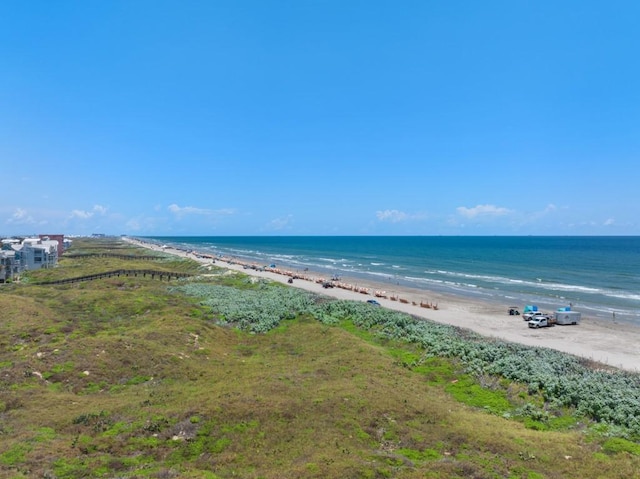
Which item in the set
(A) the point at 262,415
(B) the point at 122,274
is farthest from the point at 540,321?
(B) the point at 122,274

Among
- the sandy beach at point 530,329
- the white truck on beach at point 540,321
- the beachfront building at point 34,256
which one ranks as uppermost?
the beachfront building at point 34,256

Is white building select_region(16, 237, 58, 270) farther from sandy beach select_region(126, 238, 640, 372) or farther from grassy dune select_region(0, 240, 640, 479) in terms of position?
sandy beach select_region(126, 238, 640, 372)

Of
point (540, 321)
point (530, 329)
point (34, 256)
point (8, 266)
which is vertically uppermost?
point (34, 256)

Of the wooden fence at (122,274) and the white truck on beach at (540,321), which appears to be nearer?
the white truck on beach at (540,321)

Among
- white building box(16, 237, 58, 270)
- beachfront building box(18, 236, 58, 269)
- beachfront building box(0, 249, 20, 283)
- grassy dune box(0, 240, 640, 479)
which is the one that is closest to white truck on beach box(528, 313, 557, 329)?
grassy dune box(0, 240, 640, 479)

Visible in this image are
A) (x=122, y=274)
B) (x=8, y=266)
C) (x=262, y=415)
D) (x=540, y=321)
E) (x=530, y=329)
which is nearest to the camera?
(x=262, y=415)

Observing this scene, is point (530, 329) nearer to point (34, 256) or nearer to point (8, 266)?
point (8, 266)

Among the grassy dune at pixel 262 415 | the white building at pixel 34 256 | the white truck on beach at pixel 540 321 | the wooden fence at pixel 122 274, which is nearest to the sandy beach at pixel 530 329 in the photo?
the white truck on beach at pixel 540 321

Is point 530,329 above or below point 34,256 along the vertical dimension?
below

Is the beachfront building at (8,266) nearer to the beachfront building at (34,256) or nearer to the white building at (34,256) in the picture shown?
the white building at (34,256)
